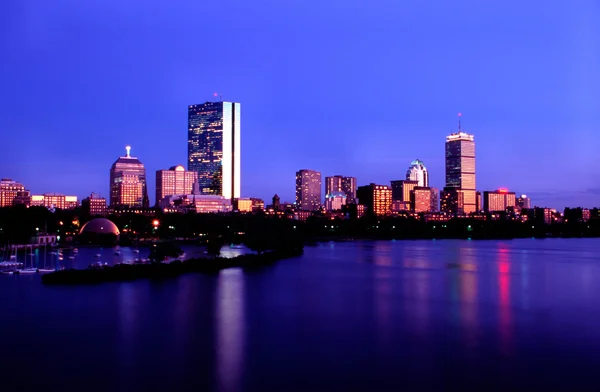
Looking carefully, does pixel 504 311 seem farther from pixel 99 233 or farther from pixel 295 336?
pixel 99 233

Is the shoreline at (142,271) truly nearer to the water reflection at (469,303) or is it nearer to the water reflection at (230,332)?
the water reflection at (230,332)

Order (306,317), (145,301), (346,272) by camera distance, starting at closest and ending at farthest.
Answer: (306,317) < (145,301) < (346,272)

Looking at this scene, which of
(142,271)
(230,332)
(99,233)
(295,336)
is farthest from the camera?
(99,233)

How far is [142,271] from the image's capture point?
40.2m

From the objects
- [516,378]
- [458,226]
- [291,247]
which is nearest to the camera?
[516,378]

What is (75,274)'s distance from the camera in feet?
121

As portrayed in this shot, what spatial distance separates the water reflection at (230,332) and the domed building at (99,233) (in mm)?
47803

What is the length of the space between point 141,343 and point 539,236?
14632 centimetres

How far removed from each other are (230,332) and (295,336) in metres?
2.45

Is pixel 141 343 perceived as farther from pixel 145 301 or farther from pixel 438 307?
pixel 438 307

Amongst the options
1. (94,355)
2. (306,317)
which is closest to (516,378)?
(306,317)

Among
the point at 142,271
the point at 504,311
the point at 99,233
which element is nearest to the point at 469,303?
the point at 504,311

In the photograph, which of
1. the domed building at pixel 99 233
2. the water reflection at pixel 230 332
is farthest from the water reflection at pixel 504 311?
the domed building at pixel 99 233

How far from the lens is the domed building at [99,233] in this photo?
83250 mm
